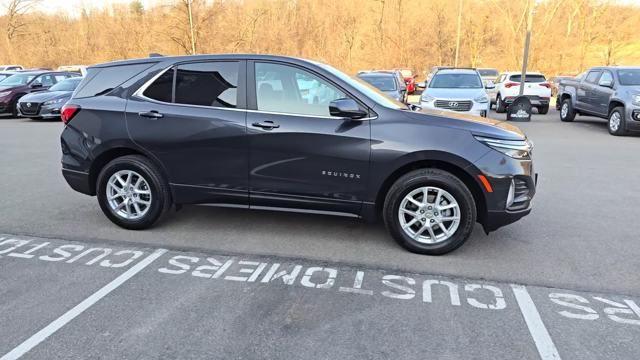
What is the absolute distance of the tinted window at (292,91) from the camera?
436 cm

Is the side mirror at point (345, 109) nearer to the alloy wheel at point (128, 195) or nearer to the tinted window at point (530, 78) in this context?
the alloy wheel at point (128, 195)

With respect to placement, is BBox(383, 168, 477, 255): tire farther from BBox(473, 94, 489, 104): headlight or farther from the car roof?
BBox(473, 94, 489, 104): headlight

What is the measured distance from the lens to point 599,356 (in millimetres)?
2811

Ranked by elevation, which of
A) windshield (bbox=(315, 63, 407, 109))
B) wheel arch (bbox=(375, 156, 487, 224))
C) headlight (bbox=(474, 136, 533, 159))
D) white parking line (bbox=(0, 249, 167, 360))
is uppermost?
windshield (bbox=(315, 63, 407, 109))

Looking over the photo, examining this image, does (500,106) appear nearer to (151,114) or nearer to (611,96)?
(611,96)

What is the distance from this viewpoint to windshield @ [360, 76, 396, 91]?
1546cm

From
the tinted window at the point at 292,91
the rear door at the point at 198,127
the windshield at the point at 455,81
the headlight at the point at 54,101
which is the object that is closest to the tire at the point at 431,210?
the tinted window at the point at 292,91

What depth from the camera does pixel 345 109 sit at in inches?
161

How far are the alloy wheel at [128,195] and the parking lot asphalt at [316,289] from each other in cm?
25

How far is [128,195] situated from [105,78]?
1258 millimetres

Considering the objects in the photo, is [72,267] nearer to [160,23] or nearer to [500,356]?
[500,356]

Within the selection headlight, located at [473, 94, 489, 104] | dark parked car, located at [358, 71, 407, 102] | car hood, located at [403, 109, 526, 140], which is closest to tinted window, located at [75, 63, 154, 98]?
car hood, located at [403, 109, 526, 140]

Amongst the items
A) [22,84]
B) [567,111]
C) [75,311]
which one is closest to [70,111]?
[75,311]

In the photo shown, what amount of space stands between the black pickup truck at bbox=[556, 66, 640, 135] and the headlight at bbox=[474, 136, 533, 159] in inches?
385
